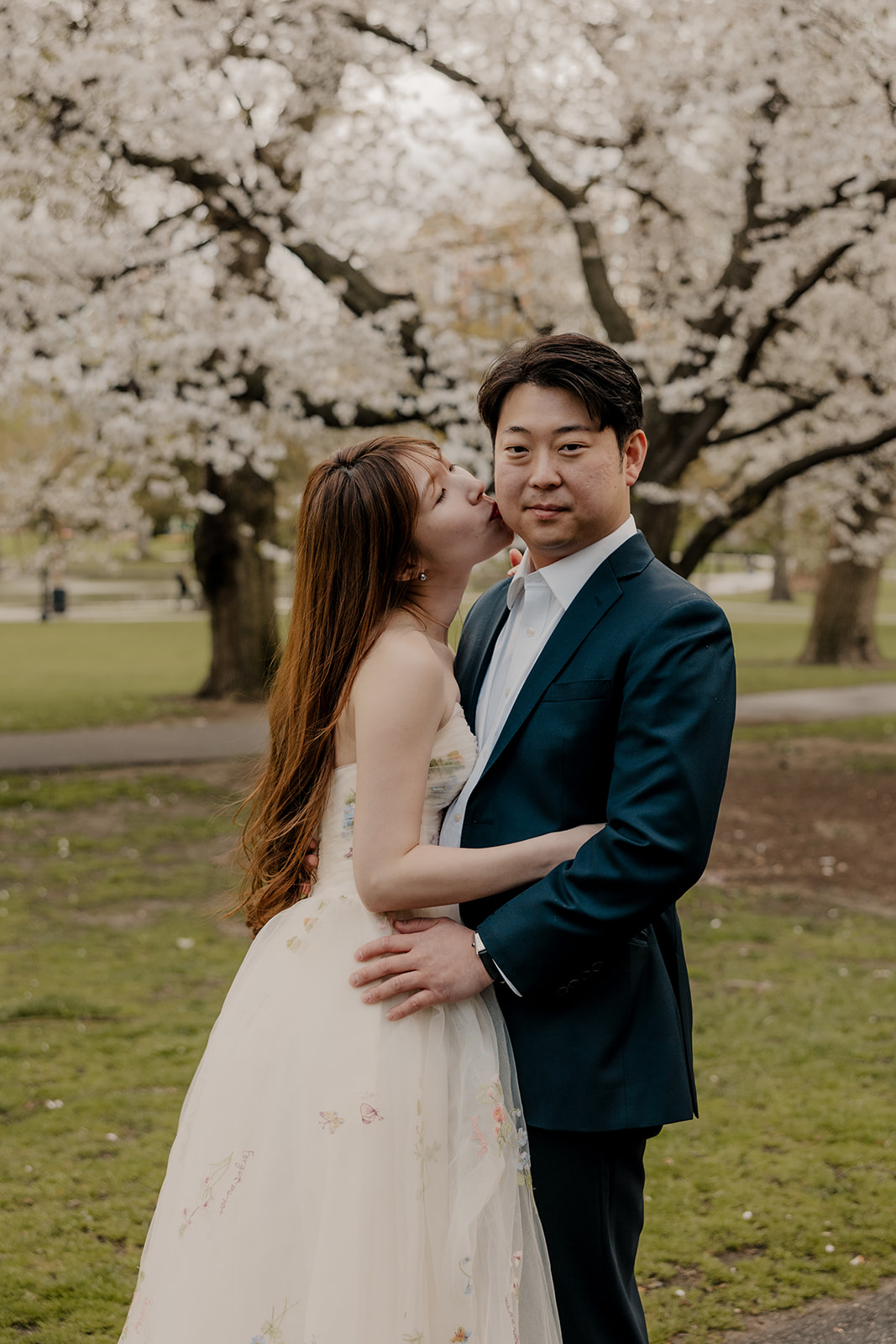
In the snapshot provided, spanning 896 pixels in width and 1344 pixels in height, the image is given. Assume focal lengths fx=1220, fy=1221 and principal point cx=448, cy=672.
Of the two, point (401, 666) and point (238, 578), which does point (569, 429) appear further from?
point (238, 578)

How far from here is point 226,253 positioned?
11.1m

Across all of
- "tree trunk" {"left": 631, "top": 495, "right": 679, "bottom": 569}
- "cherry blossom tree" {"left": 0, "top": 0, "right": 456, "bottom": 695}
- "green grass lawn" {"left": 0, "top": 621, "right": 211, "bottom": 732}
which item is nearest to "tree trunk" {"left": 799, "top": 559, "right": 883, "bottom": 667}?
"green grass lawn" {"left": 0, "top": 621, "right": 211, "bottom": 732}

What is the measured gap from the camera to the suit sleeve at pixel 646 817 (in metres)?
1.98

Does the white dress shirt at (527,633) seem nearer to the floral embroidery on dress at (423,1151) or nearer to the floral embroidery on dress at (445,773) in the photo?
the floral embroidery on dress at (445,773)

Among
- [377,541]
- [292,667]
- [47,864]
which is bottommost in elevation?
[47,864]

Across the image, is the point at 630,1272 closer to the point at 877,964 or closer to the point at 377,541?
the point at 377,541

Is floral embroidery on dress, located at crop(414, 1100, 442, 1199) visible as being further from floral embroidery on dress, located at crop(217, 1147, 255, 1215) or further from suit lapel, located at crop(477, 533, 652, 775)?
suit lapel, located at crop(477, 533, 652, 775)

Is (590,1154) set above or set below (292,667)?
below

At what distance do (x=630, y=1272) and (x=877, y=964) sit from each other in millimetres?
4768

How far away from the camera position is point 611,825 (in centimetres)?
201

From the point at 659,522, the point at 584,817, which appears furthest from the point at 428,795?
the point at 659,522

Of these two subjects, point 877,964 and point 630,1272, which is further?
point 877,964

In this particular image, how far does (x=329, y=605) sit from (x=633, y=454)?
64 centimetres

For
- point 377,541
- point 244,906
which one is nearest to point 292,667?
point 377,541
